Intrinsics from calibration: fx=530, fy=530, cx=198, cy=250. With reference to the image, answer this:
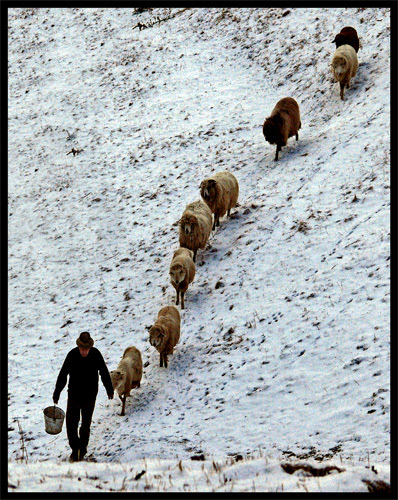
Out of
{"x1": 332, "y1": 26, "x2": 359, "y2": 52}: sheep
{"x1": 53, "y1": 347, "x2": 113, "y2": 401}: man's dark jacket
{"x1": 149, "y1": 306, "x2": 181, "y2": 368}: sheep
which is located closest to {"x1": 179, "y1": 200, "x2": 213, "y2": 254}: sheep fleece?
{"x1": 149, "y1": 306, "x2": 181, "y2": 368}: sheep

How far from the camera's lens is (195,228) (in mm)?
13367

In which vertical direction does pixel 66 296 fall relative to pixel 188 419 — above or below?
above

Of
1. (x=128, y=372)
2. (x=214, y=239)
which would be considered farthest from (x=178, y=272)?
(x=128, y=372)

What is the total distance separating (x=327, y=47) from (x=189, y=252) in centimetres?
1233

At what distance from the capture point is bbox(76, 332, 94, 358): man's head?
825 cm

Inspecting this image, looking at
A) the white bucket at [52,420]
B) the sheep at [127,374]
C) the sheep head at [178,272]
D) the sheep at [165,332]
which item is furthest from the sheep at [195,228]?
the white bucket at [52,420]

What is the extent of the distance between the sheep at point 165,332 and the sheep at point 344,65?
10.4m

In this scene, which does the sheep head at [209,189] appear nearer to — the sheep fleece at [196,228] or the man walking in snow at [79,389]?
the sheep fleece at [196,228]

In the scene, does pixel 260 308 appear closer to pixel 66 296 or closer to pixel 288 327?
pixel 288 327

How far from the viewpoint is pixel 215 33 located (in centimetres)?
2658

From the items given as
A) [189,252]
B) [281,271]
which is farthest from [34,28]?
[281,271]

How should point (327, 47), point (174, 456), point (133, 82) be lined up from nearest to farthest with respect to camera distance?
point (174, 456) < point (327, 47) < point (133, 82)

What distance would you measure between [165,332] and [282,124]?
8486 millimetres

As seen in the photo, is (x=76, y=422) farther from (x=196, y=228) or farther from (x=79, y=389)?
(x=196, y=228)
